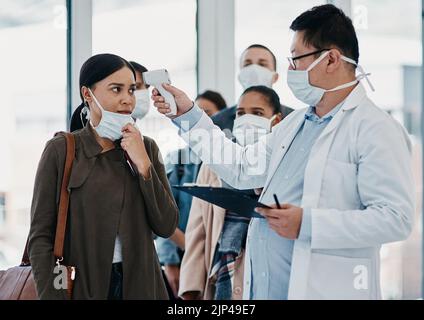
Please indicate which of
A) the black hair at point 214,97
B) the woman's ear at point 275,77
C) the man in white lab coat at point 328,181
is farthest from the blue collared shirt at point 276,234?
Answer: the black hair at point 214,97

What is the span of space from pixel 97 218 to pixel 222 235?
69 cm

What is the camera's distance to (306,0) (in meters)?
2.89

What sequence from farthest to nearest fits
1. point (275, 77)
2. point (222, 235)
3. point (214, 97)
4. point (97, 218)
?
point (214, 97), point (275, 77), point (222, 235), point (97, 218)

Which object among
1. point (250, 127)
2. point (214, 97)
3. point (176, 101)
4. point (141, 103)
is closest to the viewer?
point (176, 101)

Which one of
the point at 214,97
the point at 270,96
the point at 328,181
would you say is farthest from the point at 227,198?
the point at 214,97

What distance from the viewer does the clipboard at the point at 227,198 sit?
61.8 inches

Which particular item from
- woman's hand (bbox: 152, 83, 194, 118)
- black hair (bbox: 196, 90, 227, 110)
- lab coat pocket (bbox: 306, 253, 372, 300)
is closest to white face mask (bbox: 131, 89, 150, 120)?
woman's hand (bbox: 152, 83, 194, 118)

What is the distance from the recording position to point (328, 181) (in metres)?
1.66

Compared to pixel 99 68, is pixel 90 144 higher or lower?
lower

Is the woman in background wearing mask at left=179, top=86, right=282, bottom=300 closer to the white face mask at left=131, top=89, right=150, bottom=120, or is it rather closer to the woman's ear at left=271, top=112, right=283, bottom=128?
the woman's ear at left=271, top=112, right=283, bottom=128

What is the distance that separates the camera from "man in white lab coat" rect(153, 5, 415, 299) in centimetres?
160

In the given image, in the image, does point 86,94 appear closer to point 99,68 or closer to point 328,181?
point 99,68

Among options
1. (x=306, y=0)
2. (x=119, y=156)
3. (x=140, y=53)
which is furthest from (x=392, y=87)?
(x=119, y=156)

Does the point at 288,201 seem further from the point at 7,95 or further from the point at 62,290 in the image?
the point at 7,95
